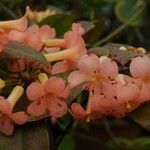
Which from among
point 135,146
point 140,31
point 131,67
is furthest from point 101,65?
point 140,31

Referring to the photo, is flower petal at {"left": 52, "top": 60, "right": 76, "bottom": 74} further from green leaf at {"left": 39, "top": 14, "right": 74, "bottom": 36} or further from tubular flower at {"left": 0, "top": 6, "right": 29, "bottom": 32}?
green leaf at {"left": 39, "top": 14, "right": 74, "bottom": 36}

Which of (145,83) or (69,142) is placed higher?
(145,83)

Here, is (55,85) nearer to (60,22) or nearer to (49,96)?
(49,96)

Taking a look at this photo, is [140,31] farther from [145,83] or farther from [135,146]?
[145,83]

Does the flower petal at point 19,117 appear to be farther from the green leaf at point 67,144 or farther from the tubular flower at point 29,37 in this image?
the green leaf at point 67,144

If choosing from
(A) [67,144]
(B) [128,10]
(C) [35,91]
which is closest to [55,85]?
(C) [35,91]

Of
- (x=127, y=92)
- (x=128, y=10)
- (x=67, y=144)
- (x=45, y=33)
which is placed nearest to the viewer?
(x=127, y=92)

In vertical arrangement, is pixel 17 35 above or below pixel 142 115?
above
